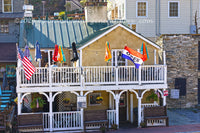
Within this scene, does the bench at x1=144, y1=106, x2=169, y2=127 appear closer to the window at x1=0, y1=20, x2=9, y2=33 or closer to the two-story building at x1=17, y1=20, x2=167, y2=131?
the two-story building at x1=17, y1=20, x2=167, y2=131

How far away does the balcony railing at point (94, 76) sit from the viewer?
20781 millimetres

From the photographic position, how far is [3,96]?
25203mm

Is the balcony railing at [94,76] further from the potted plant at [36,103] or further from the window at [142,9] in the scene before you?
the window at [142,9]

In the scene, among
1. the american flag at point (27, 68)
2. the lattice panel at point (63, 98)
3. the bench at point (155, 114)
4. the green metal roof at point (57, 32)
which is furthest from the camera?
the green metal roof at point (57, 32)

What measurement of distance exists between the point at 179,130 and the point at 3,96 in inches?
489

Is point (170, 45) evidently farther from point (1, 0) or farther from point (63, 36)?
point (1, 0)

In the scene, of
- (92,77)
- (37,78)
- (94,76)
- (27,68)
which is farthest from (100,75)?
(27,68)

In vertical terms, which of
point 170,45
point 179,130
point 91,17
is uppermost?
point 91,17

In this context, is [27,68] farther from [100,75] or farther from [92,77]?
[100,75]

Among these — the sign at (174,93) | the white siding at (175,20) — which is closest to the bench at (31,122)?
the sign at (174,93)

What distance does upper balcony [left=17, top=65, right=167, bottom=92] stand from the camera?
817 inches

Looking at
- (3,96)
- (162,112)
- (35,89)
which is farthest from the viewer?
(3,96)

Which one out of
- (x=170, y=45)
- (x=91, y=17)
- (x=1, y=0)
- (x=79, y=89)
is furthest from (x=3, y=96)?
(x=170, y=45)

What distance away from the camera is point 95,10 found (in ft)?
88.1
